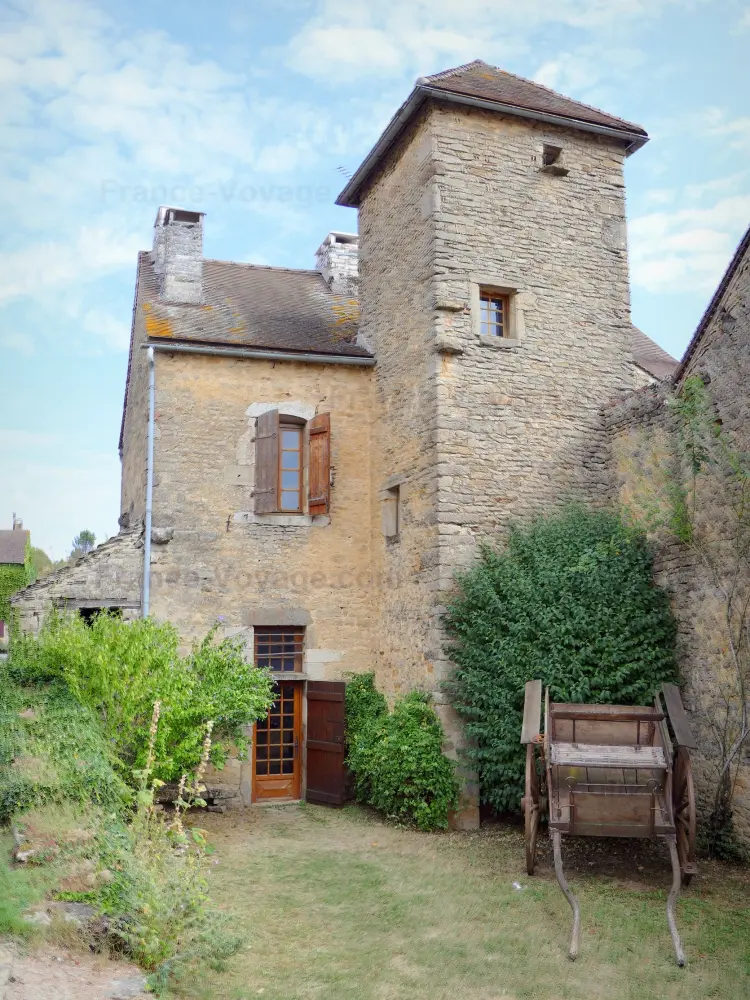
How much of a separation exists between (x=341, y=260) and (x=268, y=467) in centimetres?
491

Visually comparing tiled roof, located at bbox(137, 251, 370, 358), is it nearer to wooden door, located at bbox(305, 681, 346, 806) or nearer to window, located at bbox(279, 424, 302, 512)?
window, located at bbox(279, 424, 302, 512)

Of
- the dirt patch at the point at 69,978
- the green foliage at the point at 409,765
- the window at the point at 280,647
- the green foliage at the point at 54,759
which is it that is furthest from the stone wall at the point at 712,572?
the dirt patch at the point at 69,978

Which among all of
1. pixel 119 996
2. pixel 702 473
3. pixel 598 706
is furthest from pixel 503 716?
pixel 119 996

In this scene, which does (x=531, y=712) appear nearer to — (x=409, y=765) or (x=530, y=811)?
(x=530, y=811)

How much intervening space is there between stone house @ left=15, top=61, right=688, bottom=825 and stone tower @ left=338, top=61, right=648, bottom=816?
0.09 ft

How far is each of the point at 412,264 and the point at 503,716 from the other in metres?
5.46

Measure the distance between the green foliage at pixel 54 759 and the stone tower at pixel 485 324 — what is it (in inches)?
150

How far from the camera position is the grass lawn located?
202 inches

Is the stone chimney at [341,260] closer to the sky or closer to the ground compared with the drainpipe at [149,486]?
closer to the sky

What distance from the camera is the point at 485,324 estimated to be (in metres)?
10.4

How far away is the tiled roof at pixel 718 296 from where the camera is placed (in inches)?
304

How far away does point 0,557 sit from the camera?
31.3m

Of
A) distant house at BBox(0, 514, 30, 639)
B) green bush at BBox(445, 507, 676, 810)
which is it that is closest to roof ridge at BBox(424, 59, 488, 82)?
green bush at BBox(445, 507, 676, 810)

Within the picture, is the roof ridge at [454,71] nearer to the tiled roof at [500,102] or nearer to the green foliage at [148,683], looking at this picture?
the tiled roof at [500,102]
